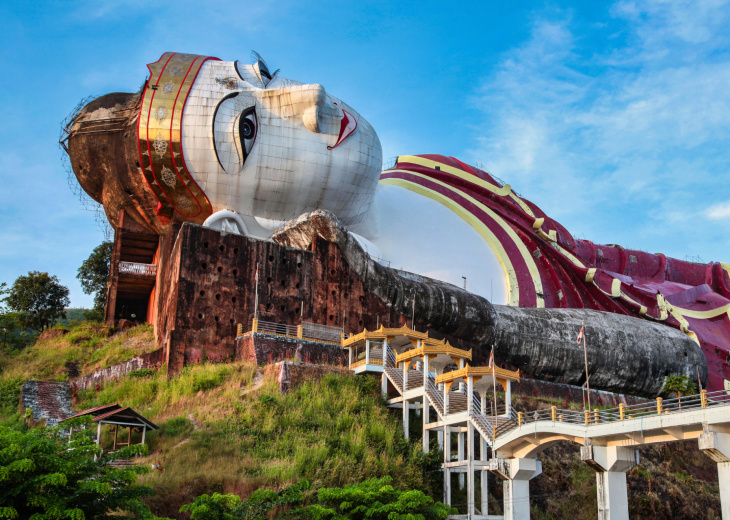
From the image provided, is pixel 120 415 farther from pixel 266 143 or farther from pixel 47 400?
pixel 266 143

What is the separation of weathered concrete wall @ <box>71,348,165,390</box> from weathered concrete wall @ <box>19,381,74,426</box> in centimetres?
54

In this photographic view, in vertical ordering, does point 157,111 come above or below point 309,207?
above

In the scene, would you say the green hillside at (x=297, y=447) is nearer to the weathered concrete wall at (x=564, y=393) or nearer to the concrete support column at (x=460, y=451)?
the concrete support column at (x=460, y=451)

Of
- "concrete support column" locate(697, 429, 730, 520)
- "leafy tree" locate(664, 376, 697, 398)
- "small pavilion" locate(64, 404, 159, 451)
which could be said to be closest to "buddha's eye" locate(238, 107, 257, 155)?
"small pavilion" locate(64, 404, 159, 451)

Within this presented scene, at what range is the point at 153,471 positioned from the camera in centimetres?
1733

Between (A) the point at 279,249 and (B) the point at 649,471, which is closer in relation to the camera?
(B) the point at 649,471

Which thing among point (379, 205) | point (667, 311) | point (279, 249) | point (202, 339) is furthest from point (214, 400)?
point (667, 311)

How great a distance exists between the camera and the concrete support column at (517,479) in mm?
19234

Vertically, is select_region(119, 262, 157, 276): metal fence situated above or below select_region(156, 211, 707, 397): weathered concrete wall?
above

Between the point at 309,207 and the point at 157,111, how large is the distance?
636 centimetres

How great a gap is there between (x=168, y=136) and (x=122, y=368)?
837 centimetres

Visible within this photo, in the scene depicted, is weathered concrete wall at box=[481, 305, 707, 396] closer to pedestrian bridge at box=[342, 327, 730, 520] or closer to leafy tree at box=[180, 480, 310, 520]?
pedestrian bridge at box=[342, 327, 730, 520]

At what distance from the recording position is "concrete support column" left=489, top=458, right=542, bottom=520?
1923 centimetres

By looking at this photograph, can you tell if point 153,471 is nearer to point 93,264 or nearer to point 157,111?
point 157,111
